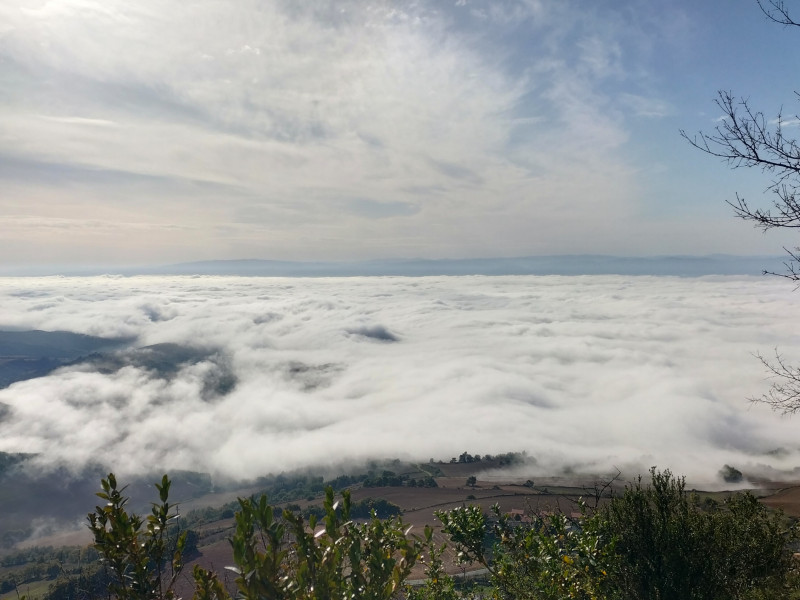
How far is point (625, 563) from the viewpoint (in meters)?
9.02

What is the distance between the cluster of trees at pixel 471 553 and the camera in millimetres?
4234

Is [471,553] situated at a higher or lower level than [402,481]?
higher

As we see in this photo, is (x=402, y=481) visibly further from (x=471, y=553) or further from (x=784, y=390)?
(x=784, y=390)

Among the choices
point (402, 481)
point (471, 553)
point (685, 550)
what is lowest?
point (402, 481)

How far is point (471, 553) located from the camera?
9.38 metres

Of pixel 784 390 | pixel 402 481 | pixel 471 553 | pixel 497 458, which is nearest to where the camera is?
pixel 784 390

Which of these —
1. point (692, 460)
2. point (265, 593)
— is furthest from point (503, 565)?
point (692, 460)

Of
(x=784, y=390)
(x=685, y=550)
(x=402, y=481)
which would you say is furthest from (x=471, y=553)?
(x=402, y=481)

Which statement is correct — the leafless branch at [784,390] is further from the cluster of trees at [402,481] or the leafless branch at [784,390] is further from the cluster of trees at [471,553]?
the cluster of trees at [402,481]

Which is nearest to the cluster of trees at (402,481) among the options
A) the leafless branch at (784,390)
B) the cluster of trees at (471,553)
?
the cluster of trees at (471,553)

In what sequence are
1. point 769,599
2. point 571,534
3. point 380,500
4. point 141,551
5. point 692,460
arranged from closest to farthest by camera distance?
point 141,551, point 769,599, point 571,534, point 380,500, point 692,460

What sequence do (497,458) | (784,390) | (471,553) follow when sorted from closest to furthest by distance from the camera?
(784,390) → (471,553) → (497,458)

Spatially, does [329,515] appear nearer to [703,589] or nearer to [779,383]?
[703,589]

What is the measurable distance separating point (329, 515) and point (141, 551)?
6.96ft
